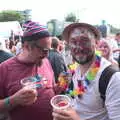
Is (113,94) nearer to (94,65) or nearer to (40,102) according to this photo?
(94,65)

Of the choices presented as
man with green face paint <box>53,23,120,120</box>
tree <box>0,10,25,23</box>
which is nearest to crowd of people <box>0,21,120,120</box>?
man with green face paint <box>53,23,120,120</box>

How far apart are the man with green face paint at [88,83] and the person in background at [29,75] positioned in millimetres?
548

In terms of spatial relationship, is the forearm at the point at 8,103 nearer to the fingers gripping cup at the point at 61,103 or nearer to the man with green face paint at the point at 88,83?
the man with green face paint at the point at 88,83

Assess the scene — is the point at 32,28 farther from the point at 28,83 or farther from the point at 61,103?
the point at 61,103

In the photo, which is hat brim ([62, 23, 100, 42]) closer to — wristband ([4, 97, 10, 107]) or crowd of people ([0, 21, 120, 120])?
crowd of people ([0, 21, 120, 120])

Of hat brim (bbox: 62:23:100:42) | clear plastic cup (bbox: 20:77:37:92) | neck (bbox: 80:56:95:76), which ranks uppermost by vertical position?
hat brim (bbox: 62:23:100:42)

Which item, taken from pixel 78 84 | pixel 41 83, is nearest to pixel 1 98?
pixel 41 83

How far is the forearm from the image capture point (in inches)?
117

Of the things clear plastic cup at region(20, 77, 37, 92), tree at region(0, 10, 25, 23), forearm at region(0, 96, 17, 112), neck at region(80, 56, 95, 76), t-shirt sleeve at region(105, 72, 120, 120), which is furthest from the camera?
tree at region(0, 10, 25, 23)

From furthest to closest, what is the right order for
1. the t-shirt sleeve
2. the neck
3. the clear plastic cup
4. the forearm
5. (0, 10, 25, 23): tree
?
1. (0, 10, 25, 23): tree
2. the forearm
3. the clear plastic cup
4. the neck
5. the t-shirt sleeve

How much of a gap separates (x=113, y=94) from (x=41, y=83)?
1.14 metres

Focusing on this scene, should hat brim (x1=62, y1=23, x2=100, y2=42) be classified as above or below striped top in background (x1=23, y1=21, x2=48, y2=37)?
above

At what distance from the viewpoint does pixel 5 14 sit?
67250 mm

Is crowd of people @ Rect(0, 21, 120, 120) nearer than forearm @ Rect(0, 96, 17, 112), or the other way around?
crowd of people @ Rect(0, 21, 120, 120)
